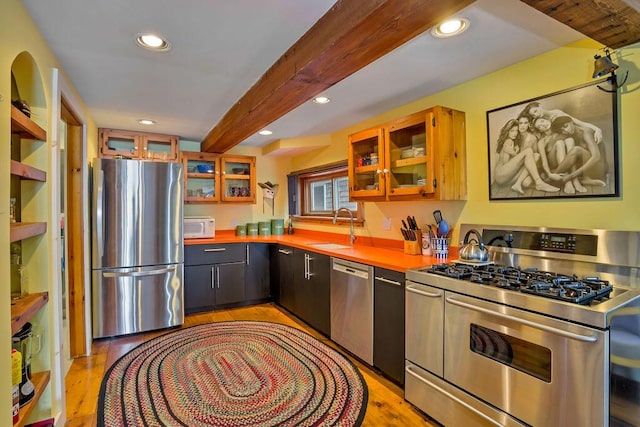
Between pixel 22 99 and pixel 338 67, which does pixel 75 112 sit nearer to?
pixel 22 99

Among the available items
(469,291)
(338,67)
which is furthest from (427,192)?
(338,67)

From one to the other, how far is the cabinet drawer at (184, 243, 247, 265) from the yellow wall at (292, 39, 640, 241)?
6.69 ft

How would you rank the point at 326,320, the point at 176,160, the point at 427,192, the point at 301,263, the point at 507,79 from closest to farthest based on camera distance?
the point at 507,79, the point at 427,192, the point at 326,320, the point at 301,263, the point at 176,160

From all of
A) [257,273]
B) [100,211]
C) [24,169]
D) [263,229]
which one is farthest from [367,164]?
[100,211]

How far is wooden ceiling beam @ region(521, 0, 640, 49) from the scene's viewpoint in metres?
1.23

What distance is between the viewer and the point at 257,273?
13.5ft

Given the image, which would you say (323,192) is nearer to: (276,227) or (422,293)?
(276,227)

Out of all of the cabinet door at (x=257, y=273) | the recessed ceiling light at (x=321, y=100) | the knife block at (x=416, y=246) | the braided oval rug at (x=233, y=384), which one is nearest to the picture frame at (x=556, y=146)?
the knife block at (x=416, y=246)

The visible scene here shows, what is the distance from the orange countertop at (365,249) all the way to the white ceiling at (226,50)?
127cm

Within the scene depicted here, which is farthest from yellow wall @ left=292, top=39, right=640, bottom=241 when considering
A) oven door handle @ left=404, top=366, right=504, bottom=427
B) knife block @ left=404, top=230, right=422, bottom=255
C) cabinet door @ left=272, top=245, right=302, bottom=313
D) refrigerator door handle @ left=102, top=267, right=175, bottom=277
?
refrigerator door handle @ left=102, top=267, right=175, bottom=277

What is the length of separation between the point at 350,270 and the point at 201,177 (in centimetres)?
258

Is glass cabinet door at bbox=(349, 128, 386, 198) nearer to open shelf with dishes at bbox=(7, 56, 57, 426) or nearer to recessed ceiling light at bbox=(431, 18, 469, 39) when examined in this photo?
recessed ceiling light at bbox=(431, 18, 469, 39)

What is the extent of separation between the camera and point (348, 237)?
3.72 meters

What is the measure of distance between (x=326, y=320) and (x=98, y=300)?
2.13m
